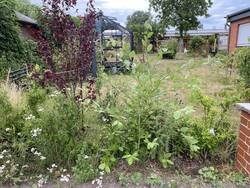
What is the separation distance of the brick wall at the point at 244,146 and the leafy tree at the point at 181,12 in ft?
79.7

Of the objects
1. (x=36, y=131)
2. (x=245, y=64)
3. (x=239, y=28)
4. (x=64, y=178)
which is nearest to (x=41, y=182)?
(x=64, y=178)

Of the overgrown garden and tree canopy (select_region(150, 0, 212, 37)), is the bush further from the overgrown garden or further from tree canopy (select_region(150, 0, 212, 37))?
the overgrown garden

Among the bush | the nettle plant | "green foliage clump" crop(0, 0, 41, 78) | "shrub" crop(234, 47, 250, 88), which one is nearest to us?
the nettle plant

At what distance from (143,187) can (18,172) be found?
125 cm

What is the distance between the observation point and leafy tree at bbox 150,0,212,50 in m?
25.2

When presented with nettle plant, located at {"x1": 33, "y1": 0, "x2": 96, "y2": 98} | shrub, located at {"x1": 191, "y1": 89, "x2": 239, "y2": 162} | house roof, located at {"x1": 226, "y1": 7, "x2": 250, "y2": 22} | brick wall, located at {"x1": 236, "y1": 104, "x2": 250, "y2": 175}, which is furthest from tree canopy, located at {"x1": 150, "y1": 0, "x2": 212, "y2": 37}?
brick wall, located at {"x1": 236, "y1": 104, "x2": 250, "y2": 175}

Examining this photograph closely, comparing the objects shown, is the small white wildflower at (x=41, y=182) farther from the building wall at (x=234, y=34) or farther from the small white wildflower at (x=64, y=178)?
the building wall at (x=234, y=34)

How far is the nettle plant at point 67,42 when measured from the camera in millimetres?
3342

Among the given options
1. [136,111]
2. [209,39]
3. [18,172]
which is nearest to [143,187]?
[136,111]

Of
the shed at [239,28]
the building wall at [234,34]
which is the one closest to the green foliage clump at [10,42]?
the shed at [239,28]

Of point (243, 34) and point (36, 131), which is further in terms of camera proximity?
point (243, 34)

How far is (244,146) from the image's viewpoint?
2.39 meters

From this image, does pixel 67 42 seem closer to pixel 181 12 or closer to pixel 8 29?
pixel 8 29

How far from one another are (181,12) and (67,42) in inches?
939
